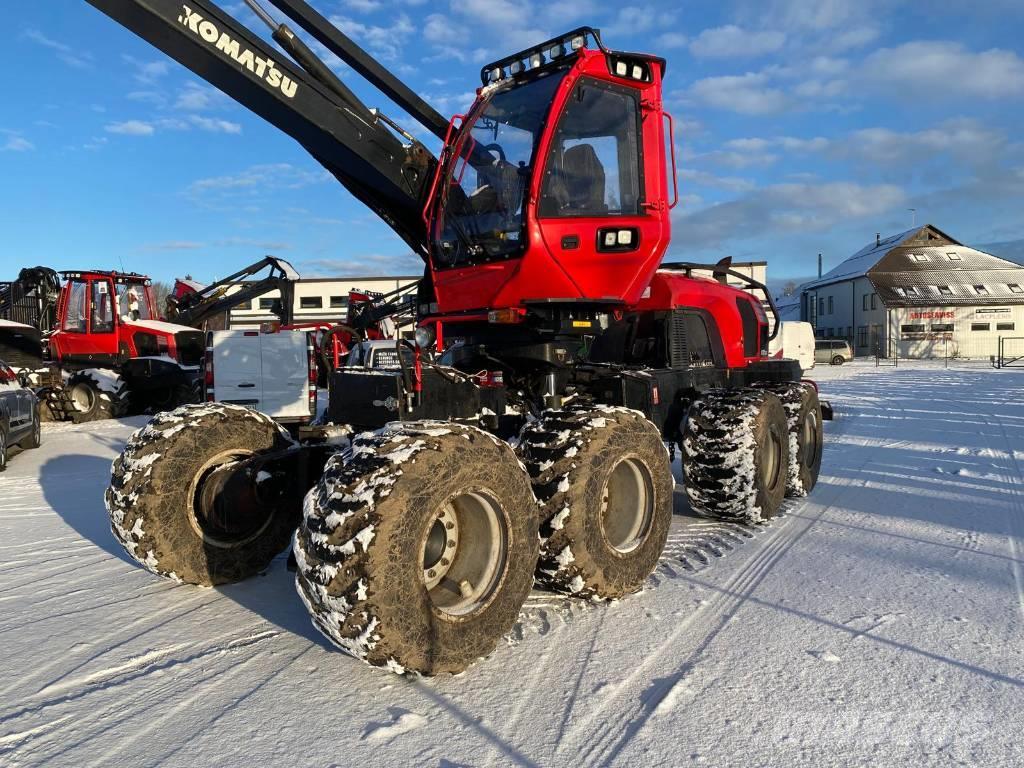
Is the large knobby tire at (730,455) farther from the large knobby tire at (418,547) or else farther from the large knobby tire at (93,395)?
the large knobby tire at (93,395)

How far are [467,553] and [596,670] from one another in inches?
31.5

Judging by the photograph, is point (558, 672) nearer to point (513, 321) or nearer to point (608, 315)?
point (513, 321)

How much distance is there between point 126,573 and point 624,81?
15.3 ft

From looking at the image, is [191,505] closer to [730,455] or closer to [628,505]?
[628,505]

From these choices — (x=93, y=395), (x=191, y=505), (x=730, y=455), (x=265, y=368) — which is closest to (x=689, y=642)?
(x=730, y=455)

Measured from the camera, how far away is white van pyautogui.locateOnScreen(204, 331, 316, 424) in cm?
1185

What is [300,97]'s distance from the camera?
478 cm

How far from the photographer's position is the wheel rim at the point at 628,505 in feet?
14.6

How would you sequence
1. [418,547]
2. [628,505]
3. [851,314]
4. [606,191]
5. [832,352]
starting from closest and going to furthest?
[418,547]
[628,505]
[606,191]
[832,352]
[851,314]

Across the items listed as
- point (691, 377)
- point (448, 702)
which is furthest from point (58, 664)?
point (691, 377)

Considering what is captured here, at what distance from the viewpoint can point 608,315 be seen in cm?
535

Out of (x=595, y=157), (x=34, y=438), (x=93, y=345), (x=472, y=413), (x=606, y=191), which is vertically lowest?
(x=34, y=438)

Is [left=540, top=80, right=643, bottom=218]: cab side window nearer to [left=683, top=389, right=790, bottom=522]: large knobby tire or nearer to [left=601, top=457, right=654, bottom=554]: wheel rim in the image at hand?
[left=601, top=457, right=654, bottom=554]: wheel rim

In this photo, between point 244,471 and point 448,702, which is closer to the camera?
point 448,702
